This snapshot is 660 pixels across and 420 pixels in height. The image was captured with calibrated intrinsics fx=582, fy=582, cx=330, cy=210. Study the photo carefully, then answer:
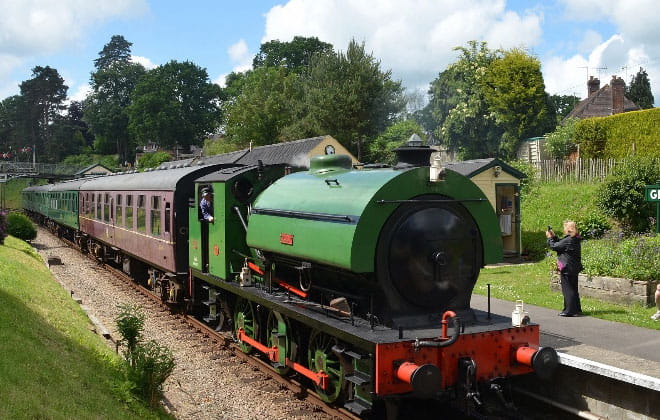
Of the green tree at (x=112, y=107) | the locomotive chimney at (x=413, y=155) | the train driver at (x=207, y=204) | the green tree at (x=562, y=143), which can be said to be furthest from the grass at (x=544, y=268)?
the green tree at (x=112, y=107)

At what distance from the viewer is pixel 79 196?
957 inches

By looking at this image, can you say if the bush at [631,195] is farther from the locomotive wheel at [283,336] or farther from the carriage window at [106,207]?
the carriage window at [106,207]

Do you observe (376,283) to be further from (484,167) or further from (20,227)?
(20,227)

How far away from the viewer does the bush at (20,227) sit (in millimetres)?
26297

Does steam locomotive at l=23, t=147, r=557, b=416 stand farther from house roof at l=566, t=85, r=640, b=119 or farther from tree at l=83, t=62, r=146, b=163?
tree at l=83, t=62, r=146, b=163

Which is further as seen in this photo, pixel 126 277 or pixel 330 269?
pixel 126 277

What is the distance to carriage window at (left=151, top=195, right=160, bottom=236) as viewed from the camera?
41.1ft

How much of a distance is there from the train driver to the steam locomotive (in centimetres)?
76

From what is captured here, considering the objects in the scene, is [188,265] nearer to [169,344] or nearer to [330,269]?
[169,344]

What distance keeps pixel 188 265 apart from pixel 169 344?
173 cm

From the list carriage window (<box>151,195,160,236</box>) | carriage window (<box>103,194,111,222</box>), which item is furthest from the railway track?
carriage window (<box>103,194,111,222</box>)

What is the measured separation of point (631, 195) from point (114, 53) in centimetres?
10509

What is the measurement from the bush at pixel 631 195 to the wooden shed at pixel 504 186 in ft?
8.33

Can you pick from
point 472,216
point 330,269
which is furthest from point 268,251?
point 472,216
